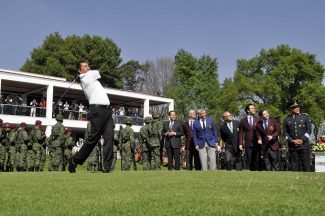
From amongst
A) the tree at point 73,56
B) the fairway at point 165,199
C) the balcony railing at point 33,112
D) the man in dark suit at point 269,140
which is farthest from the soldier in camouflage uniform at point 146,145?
the tree at point 73,56

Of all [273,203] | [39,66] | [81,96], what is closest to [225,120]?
[273,203]

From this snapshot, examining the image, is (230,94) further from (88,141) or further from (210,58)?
(88,141)

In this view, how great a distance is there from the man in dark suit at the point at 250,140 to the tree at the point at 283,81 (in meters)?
39.3

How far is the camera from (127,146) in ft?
55.9

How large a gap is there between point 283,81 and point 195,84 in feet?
37.9

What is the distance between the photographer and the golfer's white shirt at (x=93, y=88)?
8.95 meters

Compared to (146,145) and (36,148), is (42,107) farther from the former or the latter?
(146,145)

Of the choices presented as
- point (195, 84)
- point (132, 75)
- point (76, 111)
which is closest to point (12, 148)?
point (76, 111)

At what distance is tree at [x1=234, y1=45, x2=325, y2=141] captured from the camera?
175 feet

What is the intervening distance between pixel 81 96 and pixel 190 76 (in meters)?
12.3

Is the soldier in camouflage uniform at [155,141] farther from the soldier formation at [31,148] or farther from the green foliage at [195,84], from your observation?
the green foliage at [195,84]

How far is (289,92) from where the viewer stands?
2181 inches

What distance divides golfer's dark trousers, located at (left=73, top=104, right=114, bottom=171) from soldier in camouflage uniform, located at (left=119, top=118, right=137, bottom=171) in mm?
7563

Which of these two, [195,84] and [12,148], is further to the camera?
[195,84]
